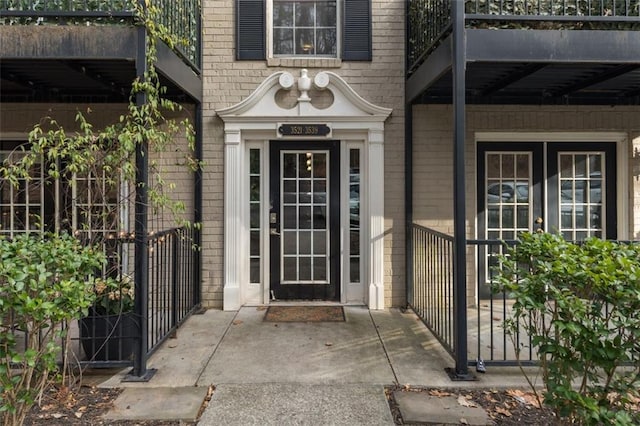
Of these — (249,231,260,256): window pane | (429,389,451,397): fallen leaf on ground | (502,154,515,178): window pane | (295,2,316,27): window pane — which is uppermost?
(295,2,316,27): window pane

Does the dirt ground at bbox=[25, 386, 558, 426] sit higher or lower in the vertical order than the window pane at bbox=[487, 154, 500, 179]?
lower

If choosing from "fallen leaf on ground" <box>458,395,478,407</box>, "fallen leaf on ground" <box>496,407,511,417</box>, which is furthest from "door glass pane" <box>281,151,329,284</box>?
"fallen leaf on ground" <box>496,407,511,417</box>

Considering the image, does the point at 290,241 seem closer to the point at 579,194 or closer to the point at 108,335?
the point at 108,335

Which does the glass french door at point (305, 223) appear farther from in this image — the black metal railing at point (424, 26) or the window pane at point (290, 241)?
the black metal railing at point (424, 26)

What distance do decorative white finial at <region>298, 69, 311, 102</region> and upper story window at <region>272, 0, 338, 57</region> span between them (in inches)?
17.2

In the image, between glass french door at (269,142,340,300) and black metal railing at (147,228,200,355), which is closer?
black metal railing at (147,228,200,355)

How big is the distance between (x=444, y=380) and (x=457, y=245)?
1092 millimetres

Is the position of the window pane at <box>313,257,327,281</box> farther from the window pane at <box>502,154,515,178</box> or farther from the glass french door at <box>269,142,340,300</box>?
the window pane at <box>502,154,515,178</box>

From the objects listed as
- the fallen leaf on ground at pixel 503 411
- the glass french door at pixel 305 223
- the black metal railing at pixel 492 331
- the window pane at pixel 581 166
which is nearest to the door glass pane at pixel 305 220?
the glass french door at pixel 305 223

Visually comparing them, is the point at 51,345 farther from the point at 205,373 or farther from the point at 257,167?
the point at 257,167

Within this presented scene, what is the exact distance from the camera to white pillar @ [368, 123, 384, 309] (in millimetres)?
5270

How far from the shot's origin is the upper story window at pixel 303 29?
17.4 ft

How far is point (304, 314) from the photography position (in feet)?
16.5

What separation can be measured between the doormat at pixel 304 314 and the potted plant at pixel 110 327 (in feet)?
5.35
